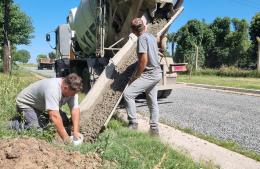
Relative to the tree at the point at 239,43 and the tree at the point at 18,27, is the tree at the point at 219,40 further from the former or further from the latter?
the tree at the point at 18,27

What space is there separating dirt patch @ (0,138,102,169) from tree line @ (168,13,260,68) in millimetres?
41560

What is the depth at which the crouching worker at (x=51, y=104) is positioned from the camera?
5512mm

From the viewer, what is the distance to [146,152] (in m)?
5.48

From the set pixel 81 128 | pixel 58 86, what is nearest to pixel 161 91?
pixel 81 128

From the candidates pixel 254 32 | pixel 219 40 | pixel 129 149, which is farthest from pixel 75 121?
pixel 219 40

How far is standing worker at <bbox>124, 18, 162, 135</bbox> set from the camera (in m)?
7.01

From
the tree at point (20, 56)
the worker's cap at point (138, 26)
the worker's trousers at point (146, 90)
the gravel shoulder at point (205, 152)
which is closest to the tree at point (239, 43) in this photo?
the tree at point (20, 56)

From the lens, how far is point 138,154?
523 cm

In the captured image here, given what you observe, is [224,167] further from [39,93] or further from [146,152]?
[39,93]

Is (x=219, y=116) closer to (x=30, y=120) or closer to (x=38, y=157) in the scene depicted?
(x=30, y=120)

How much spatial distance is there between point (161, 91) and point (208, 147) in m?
6.15

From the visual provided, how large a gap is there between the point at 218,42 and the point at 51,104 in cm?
4816

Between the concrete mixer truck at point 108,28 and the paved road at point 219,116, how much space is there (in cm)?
101

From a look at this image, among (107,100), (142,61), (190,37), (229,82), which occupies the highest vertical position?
(190,37)
